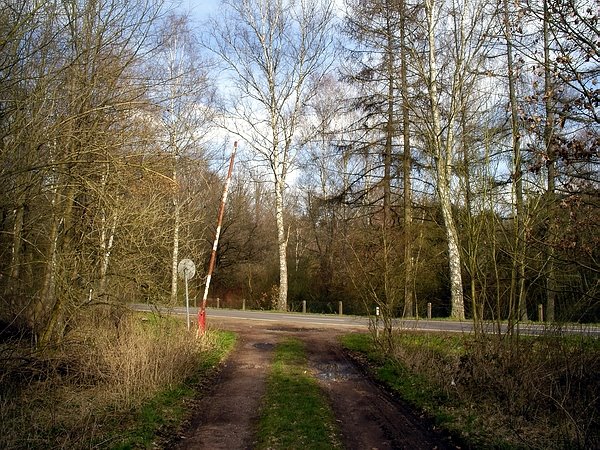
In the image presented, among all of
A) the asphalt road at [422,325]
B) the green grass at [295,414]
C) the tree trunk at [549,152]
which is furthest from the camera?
the asphalt road at [422,325]

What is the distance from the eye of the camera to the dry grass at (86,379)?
636cm

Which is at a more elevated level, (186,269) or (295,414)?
(186,269)

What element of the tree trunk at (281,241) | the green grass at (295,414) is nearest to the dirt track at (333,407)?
the green grass at (295,414)

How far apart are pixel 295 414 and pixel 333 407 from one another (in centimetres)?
81

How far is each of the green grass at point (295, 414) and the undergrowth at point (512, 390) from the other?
1.49 metres

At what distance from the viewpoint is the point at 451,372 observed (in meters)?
9.02

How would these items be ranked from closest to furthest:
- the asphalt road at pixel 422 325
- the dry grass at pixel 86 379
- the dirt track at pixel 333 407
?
the dry grass at pixel 86 379
the dirt track at pixel 333 407
the asphalt road at pixel 422 325

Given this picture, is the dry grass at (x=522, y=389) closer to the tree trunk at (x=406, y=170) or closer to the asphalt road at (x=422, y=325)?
the asphalt road at (x=422, y=325)

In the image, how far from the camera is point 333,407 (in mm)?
8242

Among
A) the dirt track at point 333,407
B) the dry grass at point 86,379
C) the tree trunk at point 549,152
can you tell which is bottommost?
the dirt track at point 333,407

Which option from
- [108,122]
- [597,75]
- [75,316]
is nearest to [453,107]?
[597,75]

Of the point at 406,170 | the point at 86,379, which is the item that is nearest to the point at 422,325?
the point at 406,170

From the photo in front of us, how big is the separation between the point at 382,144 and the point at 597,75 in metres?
16.0

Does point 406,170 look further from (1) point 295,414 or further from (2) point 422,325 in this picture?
(1) point 295,414
